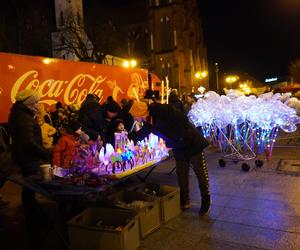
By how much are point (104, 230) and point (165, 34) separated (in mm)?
48255

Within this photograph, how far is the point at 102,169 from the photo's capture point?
178 inches

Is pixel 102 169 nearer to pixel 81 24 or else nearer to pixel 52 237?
pixel 52 237

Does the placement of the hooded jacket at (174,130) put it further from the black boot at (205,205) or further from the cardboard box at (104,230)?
the cardboard box at (104,230)

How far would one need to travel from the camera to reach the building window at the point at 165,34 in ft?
161

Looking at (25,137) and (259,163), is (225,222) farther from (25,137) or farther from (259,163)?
(259,163)

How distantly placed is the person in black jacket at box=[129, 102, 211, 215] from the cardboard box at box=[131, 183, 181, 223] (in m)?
0.25

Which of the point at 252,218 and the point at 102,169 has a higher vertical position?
the point at 102,169

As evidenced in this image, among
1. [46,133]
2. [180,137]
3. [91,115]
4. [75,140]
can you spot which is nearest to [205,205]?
[180,137]

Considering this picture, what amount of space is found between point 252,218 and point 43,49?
34245 millimetres

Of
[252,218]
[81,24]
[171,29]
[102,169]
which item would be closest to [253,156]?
[252,218]

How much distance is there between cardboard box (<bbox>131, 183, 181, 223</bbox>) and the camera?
4.65 meters

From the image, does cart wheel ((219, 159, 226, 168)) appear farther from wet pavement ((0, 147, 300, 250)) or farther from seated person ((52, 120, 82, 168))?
seated person ((52, 120, 82, 168))

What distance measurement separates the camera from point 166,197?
4684 millimetres

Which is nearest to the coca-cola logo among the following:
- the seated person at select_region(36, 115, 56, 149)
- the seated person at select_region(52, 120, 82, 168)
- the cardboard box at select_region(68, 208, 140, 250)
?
the seated person at select_region(36, 115, 56, 149)
